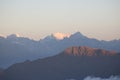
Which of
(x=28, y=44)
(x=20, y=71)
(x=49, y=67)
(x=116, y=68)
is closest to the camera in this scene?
(x=116, y=68)

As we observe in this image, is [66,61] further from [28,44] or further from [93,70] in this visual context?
[28,44]

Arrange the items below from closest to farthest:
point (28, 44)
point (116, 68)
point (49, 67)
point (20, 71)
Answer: point (116, 68) → point (20, 71) → point (49, 67) → point (28, 44)

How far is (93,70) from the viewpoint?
30.6 meters

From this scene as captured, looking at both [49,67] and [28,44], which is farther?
[28,44]

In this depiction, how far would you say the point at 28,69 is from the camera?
96.2ft

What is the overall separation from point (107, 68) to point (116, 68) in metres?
3.04

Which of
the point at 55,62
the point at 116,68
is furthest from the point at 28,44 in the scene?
the point at 116,68

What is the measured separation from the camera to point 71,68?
3191cm

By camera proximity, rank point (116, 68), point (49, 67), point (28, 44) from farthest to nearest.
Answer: point (28, 44) < point (49, 67) < point (116, 68)

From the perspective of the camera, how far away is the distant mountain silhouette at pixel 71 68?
27.9 meters

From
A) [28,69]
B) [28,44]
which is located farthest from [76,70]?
[28,44]

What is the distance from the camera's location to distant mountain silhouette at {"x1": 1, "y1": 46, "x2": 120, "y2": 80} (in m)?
27.9

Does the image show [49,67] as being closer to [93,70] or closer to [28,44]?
[93,70]

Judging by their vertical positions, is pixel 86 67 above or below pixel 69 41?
below
